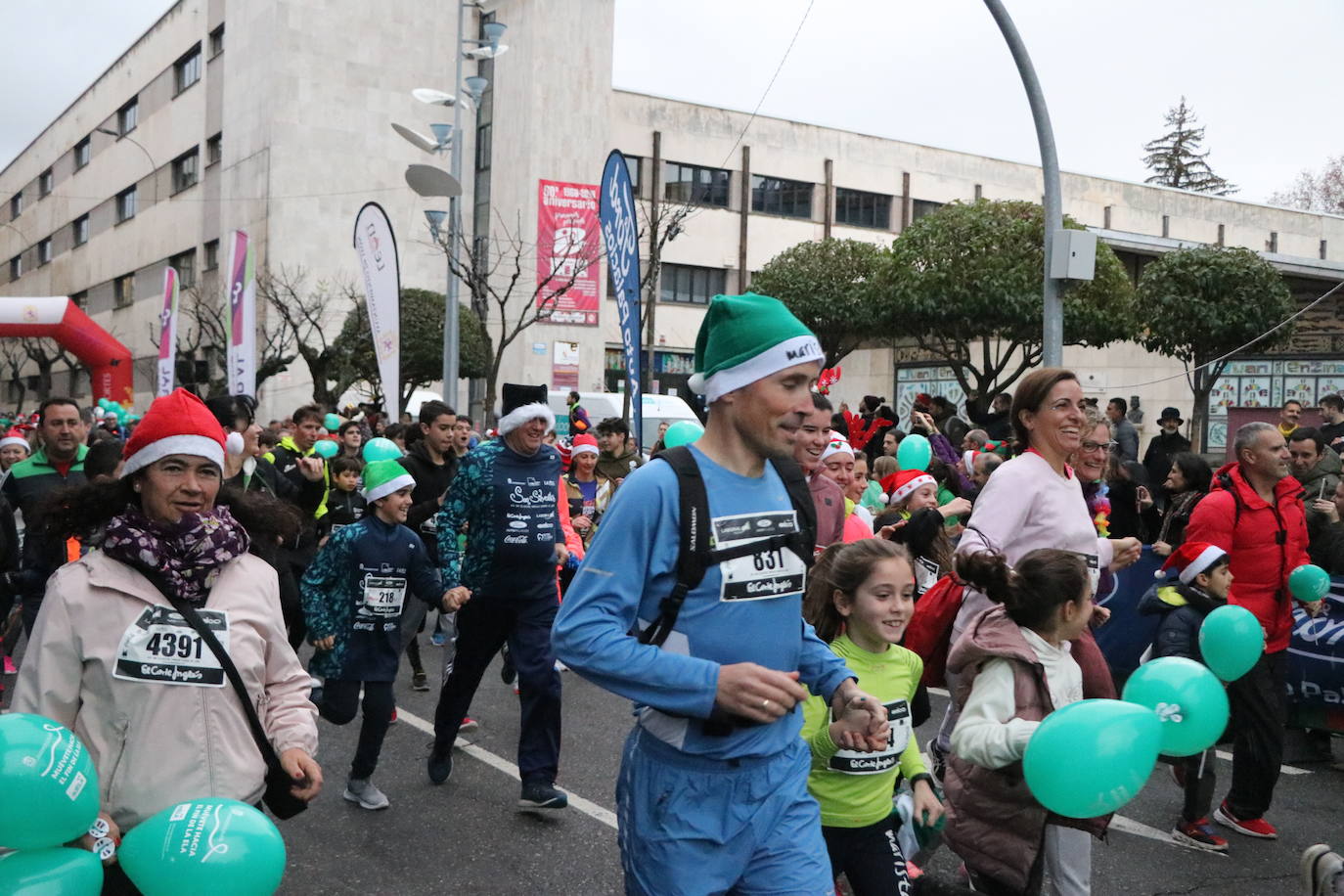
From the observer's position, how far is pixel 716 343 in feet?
9.07

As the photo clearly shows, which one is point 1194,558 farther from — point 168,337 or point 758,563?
point 168,337

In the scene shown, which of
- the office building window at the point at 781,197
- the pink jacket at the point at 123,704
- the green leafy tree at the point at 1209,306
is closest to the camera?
the pink jacket at the point at 123,704

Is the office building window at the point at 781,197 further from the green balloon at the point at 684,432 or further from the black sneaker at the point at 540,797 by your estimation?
the black sneaker at the point at 540,797

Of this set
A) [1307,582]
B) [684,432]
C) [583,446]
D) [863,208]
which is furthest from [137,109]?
[1307,582]

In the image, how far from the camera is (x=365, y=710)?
19.3 ft

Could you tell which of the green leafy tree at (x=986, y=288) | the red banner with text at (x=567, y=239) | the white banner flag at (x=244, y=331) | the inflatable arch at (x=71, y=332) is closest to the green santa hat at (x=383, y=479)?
the white banner flag at (x=244, y=331)

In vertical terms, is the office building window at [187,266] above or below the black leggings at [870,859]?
above

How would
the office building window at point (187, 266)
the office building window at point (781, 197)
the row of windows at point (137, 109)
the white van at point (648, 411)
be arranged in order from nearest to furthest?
the white van at point (648, 411), the row of windows at point (137, 109), the office building window at point (781, 197), the office building window at point (187, 266)

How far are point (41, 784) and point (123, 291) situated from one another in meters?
56.5

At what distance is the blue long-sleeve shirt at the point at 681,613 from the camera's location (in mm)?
2461

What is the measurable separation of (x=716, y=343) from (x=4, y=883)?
182cm

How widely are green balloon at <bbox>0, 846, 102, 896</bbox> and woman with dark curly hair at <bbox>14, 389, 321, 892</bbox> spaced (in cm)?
19

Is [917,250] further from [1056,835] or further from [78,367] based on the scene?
[78,367]

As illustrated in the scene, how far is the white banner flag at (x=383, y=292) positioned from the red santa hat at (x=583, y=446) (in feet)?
11.9
